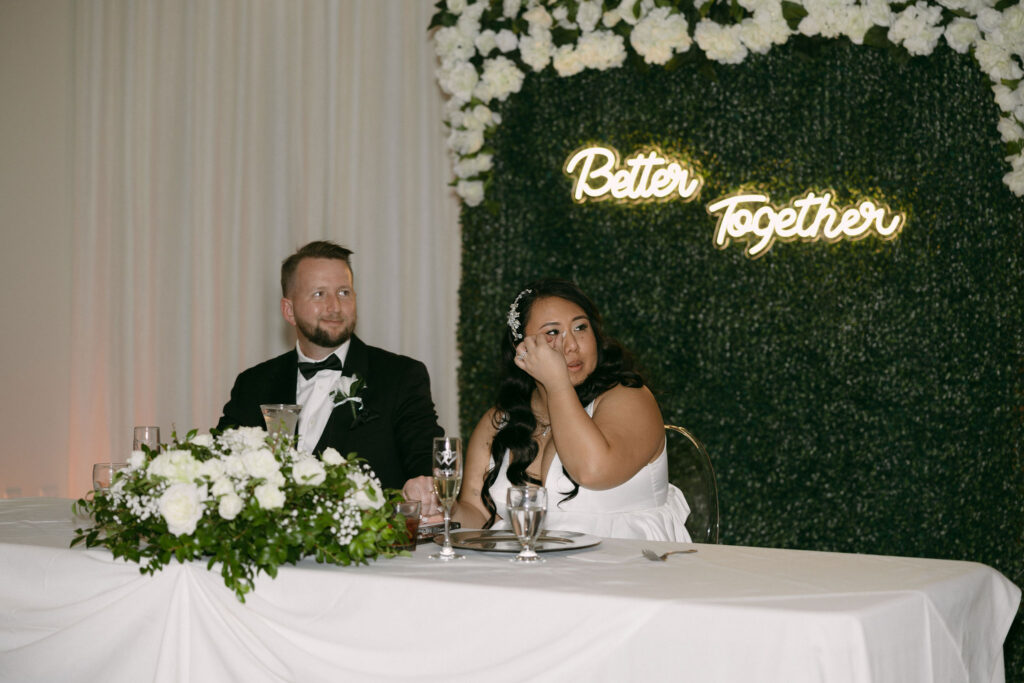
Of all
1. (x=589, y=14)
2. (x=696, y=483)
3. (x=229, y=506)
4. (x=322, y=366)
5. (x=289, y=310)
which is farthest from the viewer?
(x=589, y=14)

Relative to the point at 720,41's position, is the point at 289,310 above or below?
below

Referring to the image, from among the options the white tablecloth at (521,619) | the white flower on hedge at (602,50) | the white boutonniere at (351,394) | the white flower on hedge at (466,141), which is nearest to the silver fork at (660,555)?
the white tablecloth at (521,619)

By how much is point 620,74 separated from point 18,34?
460 centimetres

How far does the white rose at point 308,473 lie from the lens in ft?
6.99

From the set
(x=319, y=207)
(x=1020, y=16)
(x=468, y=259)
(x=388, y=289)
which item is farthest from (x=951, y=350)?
(x=319, y=207)

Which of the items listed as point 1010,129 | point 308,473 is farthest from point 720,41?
point 308,473

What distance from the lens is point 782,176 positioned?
181 inches

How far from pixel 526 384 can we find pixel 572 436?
0.76 meters

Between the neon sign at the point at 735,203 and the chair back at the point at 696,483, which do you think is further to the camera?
the neon sign at the point at 735,203

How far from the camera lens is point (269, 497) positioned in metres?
2.06

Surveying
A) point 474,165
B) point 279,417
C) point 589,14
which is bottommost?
point 279,417

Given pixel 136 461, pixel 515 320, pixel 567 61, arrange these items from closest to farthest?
pixel 136 461 < pixel 515 320 < pixel 567 61

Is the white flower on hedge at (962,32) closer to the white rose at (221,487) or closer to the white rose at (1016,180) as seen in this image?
the white rose at (1016,180)

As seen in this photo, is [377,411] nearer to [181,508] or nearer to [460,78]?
[460,78]
